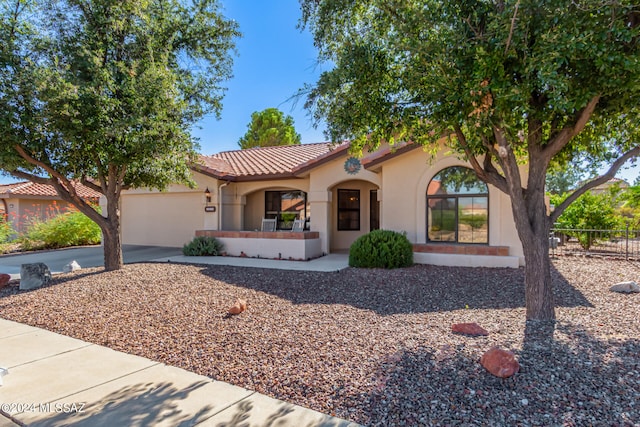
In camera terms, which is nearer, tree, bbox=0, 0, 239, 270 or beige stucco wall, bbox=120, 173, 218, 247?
tree, bbox=0, 0, 239, 270

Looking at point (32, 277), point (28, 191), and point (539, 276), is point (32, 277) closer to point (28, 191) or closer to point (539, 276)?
point (539, 276)

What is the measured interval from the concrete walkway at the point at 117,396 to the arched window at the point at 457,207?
348 inches

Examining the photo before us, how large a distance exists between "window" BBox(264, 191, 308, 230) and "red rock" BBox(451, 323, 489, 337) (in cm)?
1060

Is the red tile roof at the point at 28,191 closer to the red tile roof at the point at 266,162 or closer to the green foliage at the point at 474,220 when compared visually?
the red tile roof at the point at 266,162

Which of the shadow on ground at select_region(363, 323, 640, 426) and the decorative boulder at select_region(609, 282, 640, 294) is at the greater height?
the decorative boulder at select_region(609, 282, 640, 294)

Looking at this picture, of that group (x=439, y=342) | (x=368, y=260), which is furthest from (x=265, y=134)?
(x=439, y=342)

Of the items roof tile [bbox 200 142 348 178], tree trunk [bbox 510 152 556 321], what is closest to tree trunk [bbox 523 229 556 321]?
tree trunk [bbox 510 152 556 321]

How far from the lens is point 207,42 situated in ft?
34.3

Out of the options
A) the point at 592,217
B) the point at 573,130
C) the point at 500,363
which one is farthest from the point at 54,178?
the point at 592,217

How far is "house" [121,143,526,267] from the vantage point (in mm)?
10922

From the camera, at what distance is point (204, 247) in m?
13.6

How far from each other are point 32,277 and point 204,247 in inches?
216

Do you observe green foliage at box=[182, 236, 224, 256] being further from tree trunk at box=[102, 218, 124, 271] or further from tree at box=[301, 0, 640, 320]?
tree at box=[301, 0, 640, 320]

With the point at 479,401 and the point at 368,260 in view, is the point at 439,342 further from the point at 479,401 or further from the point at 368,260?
the point at 368,260
